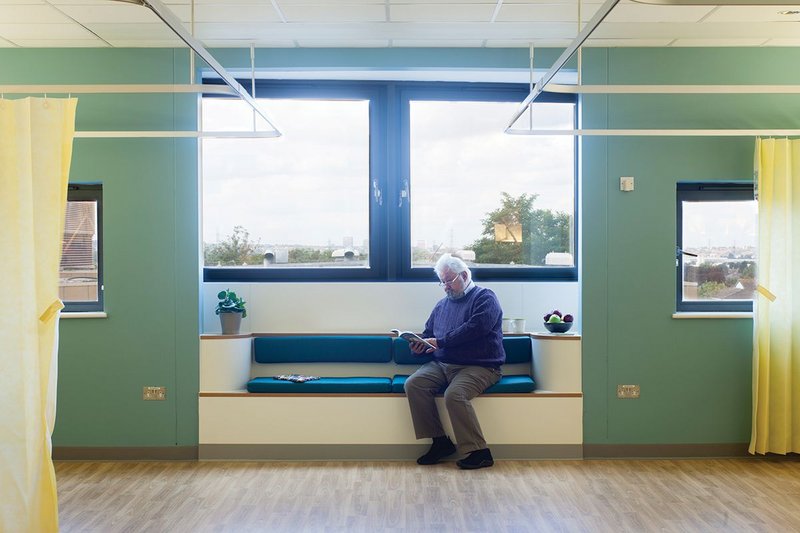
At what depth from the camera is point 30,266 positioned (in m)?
3.64

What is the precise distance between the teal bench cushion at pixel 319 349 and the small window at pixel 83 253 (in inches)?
54.0

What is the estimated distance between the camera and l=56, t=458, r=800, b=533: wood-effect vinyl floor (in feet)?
13.6

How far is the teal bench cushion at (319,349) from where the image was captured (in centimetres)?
593

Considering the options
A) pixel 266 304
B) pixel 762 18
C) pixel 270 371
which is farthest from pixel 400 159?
pixel 762 18

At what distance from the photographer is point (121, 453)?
5664 millimetres

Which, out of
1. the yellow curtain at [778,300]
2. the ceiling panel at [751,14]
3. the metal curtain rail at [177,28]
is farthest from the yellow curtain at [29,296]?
the yellow curtain at [778,300]

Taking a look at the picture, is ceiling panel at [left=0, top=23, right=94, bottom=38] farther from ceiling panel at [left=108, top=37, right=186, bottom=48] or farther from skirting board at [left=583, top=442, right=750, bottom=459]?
skirting board at [left=583, top=442, right=750, bottom=459]

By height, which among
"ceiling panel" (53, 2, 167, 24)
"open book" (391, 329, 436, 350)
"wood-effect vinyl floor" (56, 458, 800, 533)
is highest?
"ceiling panel" (53, 2, 167, 24)

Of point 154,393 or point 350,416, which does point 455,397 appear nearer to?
point 350,416

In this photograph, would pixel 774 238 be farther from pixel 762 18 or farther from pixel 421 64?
pixel 421 64

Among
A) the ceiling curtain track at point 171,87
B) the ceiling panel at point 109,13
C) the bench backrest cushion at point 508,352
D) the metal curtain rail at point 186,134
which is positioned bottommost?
the bench backrest cushion at point 508,352

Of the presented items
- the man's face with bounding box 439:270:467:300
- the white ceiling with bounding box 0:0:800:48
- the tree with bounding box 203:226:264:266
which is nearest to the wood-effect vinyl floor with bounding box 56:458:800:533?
the man's face with bounding box 439:270:467:300

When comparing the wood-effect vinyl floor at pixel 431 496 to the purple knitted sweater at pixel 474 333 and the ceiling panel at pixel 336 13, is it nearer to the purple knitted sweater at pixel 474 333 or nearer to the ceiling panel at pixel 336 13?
the purple knitted sweater at pixel 474 333

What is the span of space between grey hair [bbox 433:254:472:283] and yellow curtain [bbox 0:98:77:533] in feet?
9.38
